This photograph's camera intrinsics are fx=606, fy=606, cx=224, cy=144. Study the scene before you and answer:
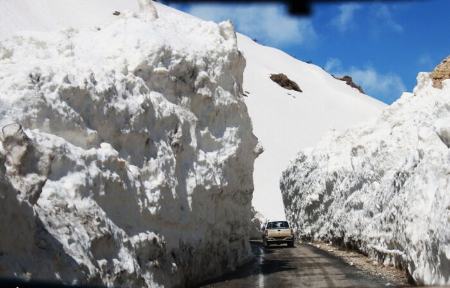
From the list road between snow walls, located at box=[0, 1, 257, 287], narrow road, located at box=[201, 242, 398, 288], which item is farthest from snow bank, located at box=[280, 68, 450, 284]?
road between snow walls, located at box=[0, 1, 257, 287]

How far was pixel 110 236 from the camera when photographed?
35.8 feet

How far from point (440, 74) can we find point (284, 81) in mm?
62585

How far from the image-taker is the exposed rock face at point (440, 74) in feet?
85.5

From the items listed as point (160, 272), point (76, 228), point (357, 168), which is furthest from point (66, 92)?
point (357, 168)

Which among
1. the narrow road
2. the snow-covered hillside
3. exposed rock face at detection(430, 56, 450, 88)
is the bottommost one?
the narrow road

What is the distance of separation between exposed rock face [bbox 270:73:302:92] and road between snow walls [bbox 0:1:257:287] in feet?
224

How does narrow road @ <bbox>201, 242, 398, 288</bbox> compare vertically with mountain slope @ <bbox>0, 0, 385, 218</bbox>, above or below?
below

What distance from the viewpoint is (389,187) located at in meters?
21.2

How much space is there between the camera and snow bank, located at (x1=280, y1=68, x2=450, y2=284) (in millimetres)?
14078

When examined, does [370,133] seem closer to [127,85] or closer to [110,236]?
[127,85]

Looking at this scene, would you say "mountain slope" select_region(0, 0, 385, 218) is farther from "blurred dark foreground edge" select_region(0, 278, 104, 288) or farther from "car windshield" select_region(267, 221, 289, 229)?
"blurred dark foreground edge" select_region(0, 278, 104, 288)

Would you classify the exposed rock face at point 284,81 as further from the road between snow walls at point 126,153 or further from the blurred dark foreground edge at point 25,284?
the blurred dark foreground edge at point 25,284

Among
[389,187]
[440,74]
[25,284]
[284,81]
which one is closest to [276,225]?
[440,74]

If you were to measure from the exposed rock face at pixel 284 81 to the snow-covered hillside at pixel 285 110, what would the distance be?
1057 millimetres
